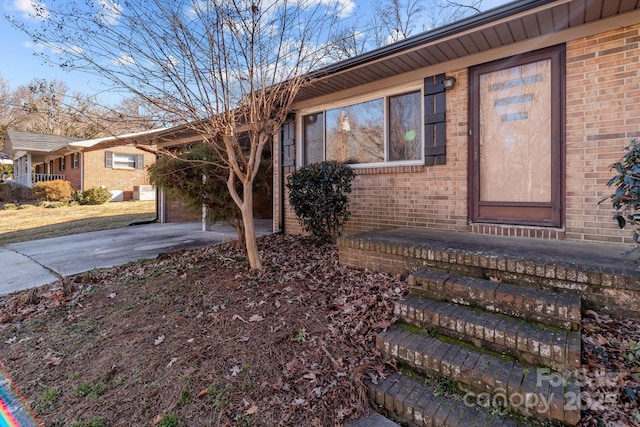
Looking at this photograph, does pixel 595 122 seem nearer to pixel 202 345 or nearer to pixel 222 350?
pixel 222 350

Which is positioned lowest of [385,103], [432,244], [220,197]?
[432,244]

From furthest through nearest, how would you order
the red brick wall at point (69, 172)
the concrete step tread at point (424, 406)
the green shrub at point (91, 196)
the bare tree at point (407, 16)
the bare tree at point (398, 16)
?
1. the red brick wall at point (69, 172)
2. the green shrub at point (91, 196)
3. the bare tree at point (398, 16)
4. the bare tree at point (407, 16)
5. the concrete step tread at point (424, 406)

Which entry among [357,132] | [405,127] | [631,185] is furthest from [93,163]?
[631,185]

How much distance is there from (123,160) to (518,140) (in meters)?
21.3

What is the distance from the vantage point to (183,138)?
9.95 metres

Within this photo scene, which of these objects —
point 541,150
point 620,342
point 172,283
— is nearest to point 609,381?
point 620,342

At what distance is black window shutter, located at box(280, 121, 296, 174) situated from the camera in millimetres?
6744

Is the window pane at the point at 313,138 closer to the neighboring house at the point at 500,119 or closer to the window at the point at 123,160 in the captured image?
the neighboring house at the point at 500,119

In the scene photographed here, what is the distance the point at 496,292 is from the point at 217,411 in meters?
2.16

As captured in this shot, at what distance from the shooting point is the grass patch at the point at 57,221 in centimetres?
898

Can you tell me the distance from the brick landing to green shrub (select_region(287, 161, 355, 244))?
2.79 ft

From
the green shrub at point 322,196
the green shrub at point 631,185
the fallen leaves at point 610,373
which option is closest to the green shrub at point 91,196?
the green shrub at point 322,196

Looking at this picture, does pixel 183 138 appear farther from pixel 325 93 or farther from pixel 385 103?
pixel 385 103

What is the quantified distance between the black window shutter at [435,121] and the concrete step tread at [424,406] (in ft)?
11.2
